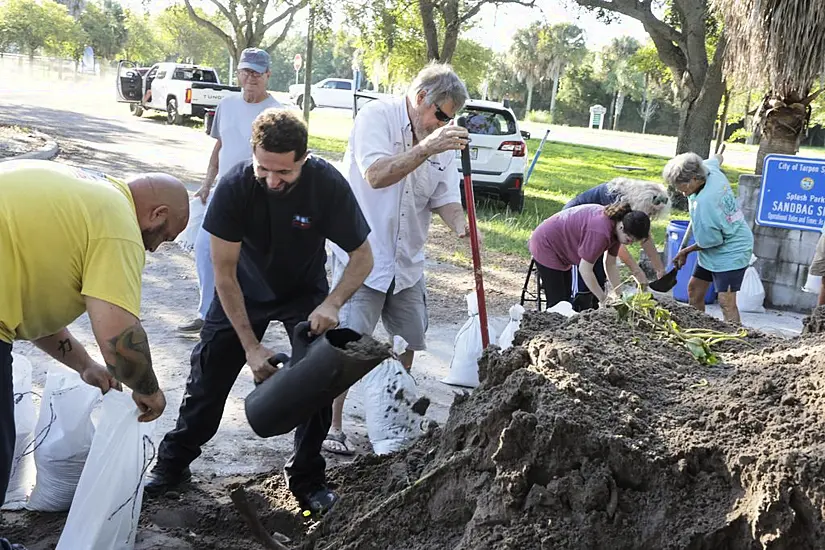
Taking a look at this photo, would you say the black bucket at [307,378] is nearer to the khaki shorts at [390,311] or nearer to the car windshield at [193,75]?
the khaki shorts at [390,311]

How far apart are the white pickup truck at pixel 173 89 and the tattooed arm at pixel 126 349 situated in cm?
2279

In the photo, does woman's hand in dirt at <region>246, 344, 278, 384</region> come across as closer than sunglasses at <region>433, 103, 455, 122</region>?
Yes

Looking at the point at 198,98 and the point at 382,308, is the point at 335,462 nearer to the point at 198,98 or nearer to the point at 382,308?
the point at 382,308

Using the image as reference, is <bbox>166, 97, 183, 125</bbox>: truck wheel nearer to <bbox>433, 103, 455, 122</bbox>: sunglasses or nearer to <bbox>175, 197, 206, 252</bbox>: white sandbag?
<bbox>175, 197, 206, 252</bbox>: white sandbag

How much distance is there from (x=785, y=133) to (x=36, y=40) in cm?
5684

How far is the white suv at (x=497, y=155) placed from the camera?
13609 mm

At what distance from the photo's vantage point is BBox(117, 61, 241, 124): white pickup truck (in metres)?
26.2

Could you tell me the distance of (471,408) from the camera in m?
3.24

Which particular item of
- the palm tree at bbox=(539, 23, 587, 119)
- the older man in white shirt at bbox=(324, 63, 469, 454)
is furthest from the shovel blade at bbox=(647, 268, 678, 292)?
the palm tree at bbox=(539, 23, 587, 119)

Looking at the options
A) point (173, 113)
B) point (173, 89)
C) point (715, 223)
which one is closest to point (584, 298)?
point (715, 223)

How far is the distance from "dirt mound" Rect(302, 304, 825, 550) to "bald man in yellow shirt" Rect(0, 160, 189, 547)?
3.65 ft

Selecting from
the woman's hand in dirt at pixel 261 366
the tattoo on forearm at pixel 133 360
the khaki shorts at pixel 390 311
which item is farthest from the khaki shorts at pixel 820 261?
the tattoo on forearm at pixel 133 360

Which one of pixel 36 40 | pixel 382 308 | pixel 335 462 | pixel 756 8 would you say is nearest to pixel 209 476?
pixel 335 462

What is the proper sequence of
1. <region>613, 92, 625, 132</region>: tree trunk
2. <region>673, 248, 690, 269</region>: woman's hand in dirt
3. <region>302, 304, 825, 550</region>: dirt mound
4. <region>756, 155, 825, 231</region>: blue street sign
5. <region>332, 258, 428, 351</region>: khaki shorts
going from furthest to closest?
<region>613, 92, 625, 132</region>: tree trunk, <region>756, 155, 825, 231</region>: blue street sign, <region>673, 248, 690, 269</region>: woman's hand in dirt, <region>332, 258, 428, 351</region>: khaki shorts, <region>302, 304, 825, 550</region>: dirt mound
